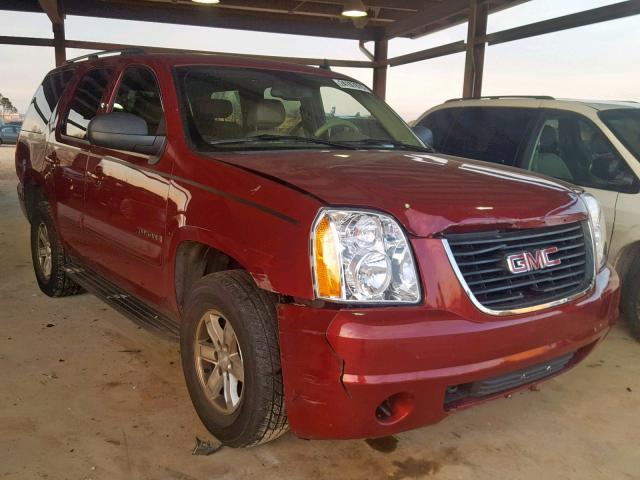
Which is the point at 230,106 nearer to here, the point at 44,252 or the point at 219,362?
the point at 219,362

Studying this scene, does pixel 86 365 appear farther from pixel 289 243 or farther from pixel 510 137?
pixel 510 137

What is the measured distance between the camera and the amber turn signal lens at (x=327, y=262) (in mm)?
2043

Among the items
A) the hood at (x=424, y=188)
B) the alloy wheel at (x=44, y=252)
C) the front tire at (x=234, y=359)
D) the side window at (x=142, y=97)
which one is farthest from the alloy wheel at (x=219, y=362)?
the alloy wheel at (x=44, y=252)

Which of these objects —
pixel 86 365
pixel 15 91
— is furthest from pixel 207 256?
pixel 15 91

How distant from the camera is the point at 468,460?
257cm

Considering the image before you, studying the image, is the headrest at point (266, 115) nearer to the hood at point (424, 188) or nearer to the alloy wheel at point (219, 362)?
the hood at point (424, 188)

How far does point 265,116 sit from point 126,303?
1.42 metres

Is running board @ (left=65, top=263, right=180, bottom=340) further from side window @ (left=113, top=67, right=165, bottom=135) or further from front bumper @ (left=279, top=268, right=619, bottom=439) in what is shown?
front bumper @ (left=279, top=268, right=619, bottom=439)

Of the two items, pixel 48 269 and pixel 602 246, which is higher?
pixel 602 246

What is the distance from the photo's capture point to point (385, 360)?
198 centimetres

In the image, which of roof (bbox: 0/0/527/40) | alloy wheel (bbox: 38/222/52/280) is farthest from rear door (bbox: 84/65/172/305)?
roof (bbox: 0/0/527/40)

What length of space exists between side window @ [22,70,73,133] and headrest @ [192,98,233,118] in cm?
189

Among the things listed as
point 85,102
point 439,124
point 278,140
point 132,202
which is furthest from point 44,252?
point 439,124

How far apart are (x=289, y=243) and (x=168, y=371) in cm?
167
